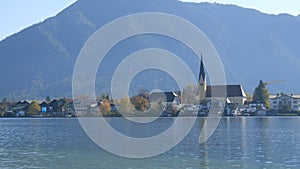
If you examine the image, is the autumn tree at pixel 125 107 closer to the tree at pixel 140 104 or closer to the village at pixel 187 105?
the village at pixel 187 105

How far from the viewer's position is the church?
102 metres

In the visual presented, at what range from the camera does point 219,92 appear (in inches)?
4183

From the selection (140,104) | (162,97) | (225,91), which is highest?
(225,91)

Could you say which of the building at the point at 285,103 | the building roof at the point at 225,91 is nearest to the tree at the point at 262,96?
the building at the point at 285,103

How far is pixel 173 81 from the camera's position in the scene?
198 metres

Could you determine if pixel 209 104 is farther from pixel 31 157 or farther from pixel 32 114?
pixel 31 157

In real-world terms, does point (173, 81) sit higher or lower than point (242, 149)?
higher

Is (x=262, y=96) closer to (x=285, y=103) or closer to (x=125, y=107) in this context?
(x=285, y=103)

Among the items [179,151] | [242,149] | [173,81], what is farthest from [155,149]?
[173,81]

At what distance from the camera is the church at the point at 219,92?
101812mm

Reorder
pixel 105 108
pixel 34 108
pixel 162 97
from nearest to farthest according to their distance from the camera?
pixel 105 108 < pixel 162 97 < pixel 34 108

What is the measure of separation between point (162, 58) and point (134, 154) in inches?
6869

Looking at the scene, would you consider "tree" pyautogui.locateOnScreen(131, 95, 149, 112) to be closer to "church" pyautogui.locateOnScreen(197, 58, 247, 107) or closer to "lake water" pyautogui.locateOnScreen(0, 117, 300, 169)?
"church" pyautogui.locateOnScreen(197, 58, 247, 107)

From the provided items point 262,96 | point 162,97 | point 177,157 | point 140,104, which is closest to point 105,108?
point 140,104
